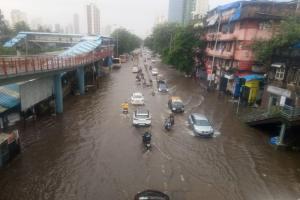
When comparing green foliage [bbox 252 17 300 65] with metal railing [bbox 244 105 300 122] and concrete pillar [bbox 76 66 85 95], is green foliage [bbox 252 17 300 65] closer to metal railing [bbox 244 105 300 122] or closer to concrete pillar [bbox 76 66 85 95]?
metal railing [bbox 244 105 300 122]

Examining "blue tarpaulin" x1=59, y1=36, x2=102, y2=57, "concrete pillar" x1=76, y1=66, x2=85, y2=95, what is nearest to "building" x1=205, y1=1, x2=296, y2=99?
"concrete pillar" x1=76, y1=66, x2=85, y2=95

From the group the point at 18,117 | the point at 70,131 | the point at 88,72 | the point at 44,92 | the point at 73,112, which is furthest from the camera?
the point at 88,72

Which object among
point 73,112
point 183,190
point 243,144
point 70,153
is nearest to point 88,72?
point 73,112

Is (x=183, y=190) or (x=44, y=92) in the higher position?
(x=44, y=92)

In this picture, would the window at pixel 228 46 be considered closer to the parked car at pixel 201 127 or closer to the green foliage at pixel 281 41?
the green foliage at pixel 281 41

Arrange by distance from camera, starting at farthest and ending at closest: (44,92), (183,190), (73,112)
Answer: (73,112) → (44,92) → (183,190)

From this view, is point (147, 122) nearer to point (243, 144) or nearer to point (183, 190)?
point (243, 144)

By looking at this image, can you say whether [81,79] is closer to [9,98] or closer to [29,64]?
[9,98]

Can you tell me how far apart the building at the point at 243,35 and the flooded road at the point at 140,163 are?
10279mm

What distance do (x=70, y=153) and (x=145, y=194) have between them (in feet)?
28.0

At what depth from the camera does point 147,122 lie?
23.7 meters

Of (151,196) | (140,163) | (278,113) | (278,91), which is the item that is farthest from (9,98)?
(278,91)

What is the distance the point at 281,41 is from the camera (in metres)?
23.9

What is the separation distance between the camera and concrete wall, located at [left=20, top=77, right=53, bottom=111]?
21859mm
